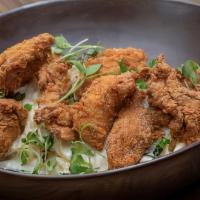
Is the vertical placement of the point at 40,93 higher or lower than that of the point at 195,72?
lower

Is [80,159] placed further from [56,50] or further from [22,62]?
[56,50]

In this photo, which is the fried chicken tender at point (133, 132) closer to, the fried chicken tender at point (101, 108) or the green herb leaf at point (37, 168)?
the fried chicken tender at point (101, 108)

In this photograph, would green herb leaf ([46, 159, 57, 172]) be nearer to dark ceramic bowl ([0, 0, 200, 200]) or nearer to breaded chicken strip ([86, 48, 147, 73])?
breaded chicken strip ([86, 48, 147, 73])

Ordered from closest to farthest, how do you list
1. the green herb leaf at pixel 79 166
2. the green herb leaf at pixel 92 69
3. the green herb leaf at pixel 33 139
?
1. the green herb leaf at pixel 79 166
2. the green herb leaf at pixel 33 139
3. the green herb leaf at pixel 92 69

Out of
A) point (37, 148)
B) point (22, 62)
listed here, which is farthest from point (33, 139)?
point (22, 62)

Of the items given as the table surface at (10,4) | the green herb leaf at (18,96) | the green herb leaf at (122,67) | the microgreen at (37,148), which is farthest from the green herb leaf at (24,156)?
the table surface at (10,4)

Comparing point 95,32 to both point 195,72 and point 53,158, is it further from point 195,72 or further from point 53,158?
point 53,158

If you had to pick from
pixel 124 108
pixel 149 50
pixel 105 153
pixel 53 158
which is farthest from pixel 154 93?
pixel 149 50
